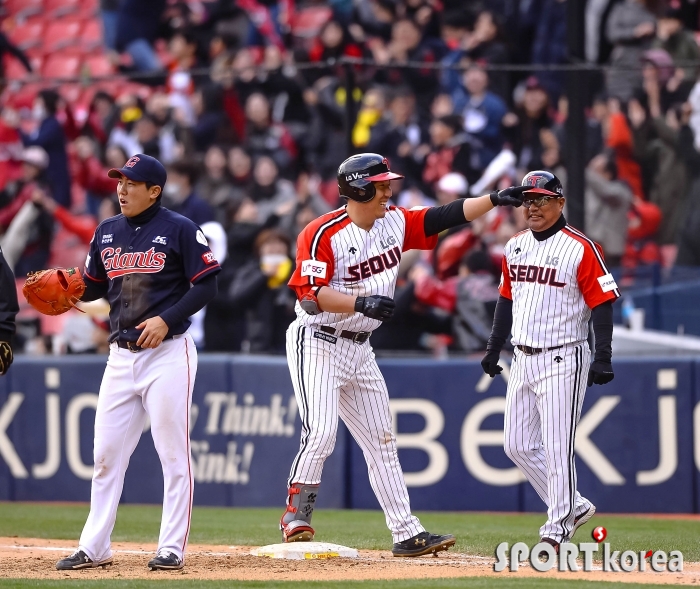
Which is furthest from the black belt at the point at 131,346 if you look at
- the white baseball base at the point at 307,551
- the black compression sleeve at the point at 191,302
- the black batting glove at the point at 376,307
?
the white baseball base at the point at 307,551

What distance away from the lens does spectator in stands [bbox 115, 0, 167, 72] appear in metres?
15.1

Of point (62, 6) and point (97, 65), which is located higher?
point (62, 6)

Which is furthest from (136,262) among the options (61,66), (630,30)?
(61,66)

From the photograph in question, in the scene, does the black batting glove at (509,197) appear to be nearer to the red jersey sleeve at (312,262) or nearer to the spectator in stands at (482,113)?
the red jersey sleeve at (312,262)

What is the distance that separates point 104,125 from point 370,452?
5977 millimetres

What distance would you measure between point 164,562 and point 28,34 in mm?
11665

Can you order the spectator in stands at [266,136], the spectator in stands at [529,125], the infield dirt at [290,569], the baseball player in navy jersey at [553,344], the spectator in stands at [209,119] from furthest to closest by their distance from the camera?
the spectator in stands at [209,119] < the spectator in stands at [266,136] < the spectator in stands at [529,125] < the baseball player in navy jersey at [553,344] < the infield dirt at [290,569]

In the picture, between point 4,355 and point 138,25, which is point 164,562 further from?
point 138,25

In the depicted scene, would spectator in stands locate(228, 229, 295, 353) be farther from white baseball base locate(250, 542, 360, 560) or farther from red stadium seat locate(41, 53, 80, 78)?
red stadium seat locate(41, 53, 80, 78)

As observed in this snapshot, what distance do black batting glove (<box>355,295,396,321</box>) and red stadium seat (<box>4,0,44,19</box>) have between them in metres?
11.7

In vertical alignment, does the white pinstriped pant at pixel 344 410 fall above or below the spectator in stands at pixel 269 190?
below

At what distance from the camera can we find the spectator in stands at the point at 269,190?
10203mm

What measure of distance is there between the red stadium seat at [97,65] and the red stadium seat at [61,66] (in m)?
0.14

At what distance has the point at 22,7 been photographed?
627 inches
